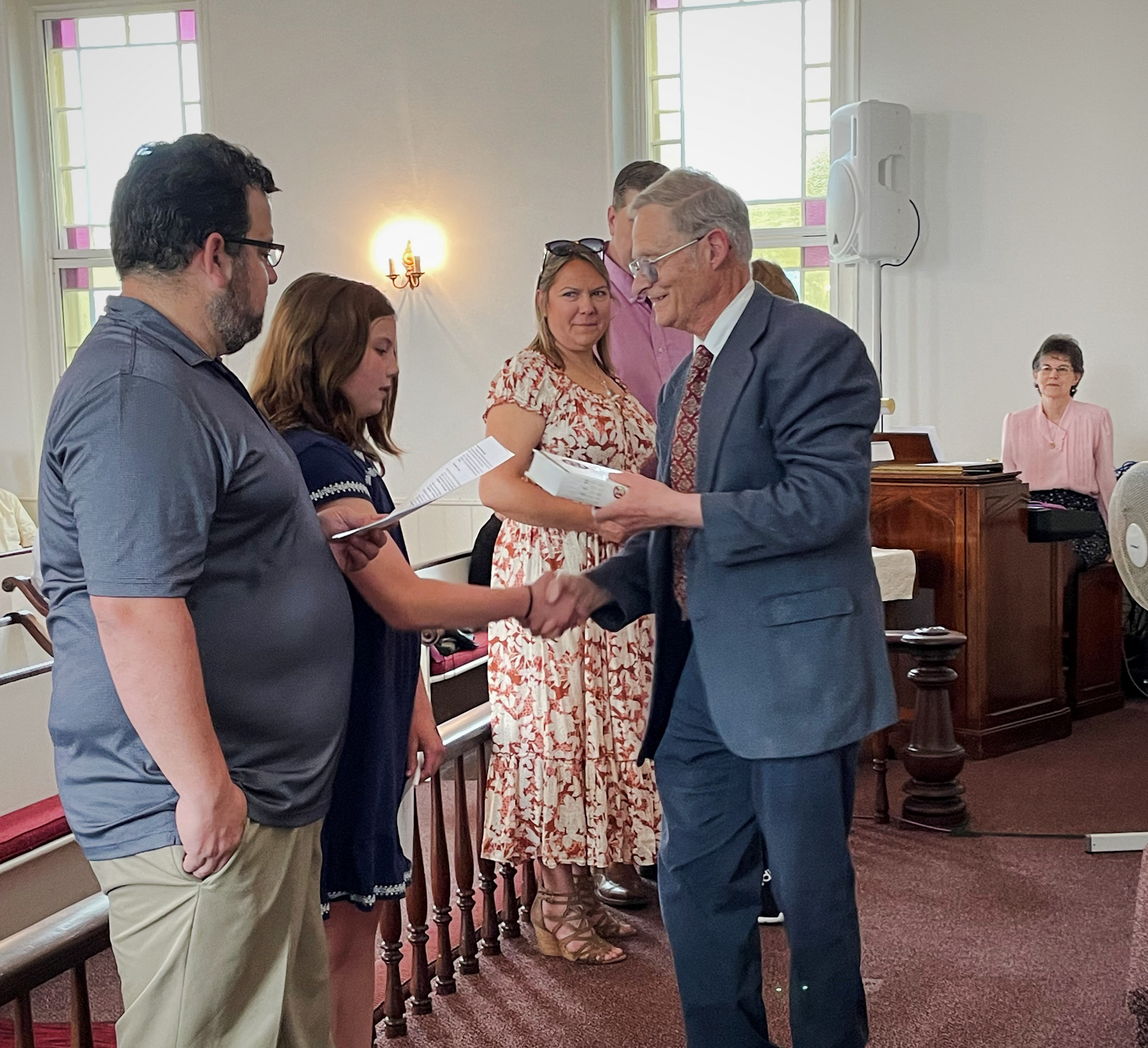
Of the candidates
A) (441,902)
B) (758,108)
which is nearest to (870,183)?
(758,108)

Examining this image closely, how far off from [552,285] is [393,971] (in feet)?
5.12

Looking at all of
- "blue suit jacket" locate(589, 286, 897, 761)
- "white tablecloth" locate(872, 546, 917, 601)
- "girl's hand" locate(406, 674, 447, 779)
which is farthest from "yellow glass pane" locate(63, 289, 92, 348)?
"blue suit jacket" locate(589, 286, 897, 761)

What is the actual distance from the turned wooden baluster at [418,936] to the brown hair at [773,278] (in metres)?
1.53

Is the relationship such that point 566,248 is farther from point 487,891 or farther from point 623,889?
point 623,889

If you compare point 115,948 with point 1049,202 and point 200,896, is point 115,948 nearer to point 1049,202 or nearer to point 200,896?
point 200,896

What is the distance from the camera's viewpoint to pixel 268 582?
1.60 metres

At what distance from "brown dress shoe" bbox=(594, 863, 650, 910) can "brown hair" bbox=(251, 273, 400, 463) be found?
1961mm

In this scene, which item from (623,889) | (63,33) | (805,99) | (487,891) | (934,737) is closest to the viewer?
(487,891)

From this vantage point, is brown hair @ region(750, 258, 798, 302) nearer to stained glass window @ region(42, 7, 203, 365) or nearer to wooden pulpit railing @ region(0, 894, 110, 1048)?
wooden pulpit railing @ region(0, 894, 110, 1048)

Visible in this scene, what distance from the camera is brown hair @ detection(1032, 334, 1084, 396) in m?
6.57

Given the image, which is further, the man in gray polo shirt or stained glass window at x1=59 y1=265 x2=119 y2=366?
stained glass window at x1=59 y1=265 x2=119 y2=366

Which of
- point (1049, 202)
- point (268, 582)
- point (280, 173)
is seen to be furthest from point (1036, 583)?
point (280, 173)

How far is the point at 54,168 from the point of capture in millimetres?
8602

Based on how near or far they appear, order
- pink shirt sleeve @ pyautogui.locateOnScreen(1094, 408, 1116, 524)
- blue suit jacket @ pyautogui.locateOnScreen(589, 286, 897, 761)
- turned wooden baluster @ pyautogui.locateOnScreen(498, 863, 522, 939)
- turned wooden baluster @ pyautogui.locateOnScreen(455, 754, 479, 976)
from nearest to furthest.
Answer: blue suit jacket @ pyautogui.locateOnScreen(589, 286, 897, 761) → turned wooden baluster @ pyautogui.locateOnScreen(455, 754, 479, 976) → turned wooden baluster @ pyautogui.locateOnScreen(498, 863, 522, 939) → pink shirt sleeve @ pyautogui.locateOnScreen(1094, 408, 1116, 524)
